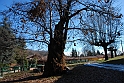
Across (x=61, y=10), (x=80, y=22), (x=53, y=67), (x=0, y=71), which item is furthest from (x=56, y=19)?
(x=0, y=71)

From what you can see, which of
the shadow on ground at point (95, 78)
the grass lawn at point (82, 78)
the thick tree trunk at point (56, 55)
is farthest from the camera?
the thick tree trunk at point (56, 55)

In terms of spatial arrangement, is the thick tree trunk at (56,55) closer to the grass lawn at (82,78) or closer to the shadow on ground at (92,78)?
the grass lawn at (82,78)

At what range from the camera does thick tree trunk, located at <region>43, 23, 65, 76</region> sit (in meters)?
15.1

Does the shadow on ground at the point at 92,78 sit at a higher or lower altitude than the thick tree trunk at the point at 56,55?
lower

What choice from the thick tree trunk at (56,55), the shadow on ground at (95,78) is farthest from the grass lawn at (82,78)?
the thick tree trunk at (56,55)

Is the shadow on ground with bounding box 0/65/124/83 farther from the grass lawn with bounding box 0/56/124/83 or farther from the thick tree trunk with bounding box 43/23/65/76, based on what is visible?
the thick tree trunk with bounding box 43/23/65/76

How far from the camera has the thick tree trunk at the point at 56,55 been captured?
1515 centimetres

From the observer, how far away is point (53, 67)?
1520 cm

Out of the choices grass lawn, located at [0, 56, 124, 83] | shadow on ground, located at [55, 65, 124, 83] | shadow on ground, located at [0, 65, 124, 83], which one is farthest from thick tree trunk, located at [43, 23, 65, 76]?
shadow on ground, located at [55, 65, 124, 83]

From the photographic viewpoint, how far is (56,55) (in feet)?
50.6

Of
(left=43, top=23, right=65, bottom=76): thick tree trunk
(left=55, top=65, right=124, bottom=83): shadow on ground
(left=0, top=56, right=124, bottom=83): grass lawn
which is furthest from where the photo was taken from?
(left=43, top=23, right=65, bottom=76): thick tree trunk

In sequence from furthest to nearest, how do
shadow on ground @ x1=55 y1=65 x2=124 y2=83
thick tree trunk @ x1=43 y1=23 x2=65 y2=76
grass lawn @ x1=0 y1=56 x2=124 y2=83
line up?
thick tree trunk @ x1=43 y1=23 x2=65 y2=76, grass lawn @ x1=0 y1=56 x2=124 y2=83, shadow on ground @ x1=55 y1=65 x2=124 y2=83

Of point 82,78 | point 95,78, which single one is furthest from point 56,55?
point 95,78

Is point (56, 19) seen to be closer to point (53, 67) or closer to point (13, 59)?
point (53, 67)
